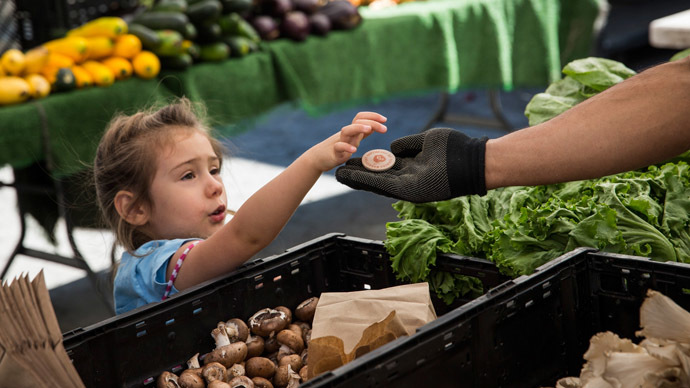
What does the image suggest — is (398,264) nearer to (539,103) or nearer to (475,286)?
(475,286)

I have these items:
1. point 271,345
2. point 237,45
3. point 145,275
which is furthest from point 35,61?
point 271,345

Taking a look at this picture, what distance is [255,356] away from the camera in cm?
180

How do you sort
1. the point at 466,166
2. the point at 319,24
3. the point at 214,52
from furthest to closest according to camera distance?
the point at 319,24 → the point at 214,52 → the point at 466,166

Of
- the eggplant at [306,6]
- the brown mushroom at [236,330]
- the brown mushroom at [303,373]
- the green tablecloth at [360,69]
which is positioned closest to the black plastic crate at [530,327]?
the brown mushroom at [303,373]

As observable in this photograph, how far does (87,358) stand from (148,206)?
749 mm

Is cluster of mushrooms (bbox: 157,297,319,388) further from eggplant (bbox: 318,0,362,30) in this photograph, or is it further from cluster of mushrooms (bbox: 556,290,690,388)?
eggplant (bbox: 318,0,362,30)

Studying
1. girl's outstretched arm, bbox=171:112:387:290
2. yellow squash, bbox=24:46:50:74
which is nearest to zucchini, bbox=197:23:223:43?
yellow squash, bbox=24:46:50:74

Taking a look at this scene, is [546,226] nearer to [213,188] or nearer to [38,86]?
[213,188]

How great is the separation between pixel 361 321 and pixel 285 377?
25cm

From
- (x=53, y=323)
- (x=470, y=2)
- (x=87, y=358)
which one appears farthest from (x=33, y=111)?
(x=470, y=2)

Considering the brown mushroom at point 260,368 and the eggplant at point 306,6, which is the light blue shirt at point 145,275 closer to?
the brown mushroom at point 260,368

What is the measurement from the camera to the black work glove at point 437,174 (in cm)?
161

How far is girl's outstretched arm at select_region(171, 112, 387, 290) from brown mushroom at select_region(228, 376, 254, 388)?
0.32 metres

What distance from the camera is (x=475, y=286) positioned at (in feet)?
6.37
